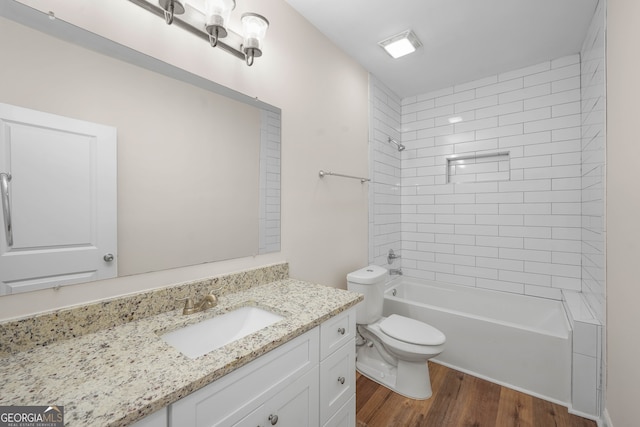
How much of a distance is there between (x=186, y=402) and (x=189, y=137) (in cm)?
104

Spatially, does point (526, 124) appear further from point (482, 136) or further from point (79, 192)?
point (79, 192)

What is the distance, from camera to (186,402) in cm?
69

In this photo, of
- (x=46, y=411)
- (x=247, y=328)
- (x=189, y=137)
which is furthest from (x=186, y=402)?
(x=189, y=137)

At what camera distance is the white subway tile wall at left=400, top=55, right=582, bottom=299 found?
2.30 metres

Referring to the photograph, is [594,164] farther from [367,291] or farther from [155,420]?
[155,420]

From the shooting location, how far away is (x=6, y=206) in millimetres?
798

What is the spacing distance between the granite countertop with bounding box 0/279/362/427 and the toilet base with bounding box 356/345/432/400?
1177mm

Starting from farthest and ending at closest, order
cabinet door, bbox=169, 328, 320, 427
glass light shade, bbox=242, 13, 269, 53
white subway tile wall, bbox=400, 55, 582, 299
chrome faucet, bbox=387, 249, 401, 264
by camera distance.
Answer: chrome faucet, bbox=387, 249, 401, 264 → white subway tile wall, bbox=400, 55, 582, 299 → glass light shade, bbox=242, 13, 269, 53 → cabinet door, bbox=169, 328, 320, 427

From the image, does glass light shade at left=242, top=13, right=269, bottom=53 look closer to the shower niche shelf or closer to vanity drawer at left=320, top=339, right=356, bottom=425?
vanity drawer at left=320, top=339, right=356, bottom=425

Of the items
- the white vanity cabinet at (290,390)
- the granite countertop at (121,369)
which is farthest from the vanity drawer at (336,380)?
the granite countertop at (121,369)

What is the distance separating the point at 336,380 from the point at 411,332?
0.88 meters

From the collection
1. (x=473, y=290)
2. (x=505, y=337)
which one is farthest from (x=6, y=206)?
(x=473, y=290)

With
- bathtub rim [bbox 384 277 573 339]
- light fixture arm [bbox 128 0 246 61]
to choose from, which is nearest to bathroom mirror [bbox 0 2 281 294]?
light fixture arm [bbox 128 0 246 61]

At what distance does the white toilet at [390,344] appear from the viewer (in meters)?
1.81
